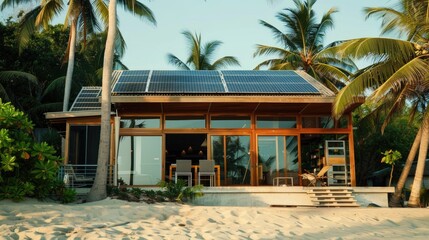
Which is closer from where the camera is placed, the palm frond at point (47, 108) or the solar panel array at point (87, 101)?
the solar panel array at point (87, 101)

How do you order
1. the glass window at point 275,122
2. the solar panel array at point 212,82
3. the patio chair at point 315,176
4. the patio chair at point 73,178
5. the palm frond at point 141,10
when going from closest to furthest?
the patio chair at point 73,178
the patio chair at point 315,176
the solar panel array at point 212,82
the glass window at point 275,122
the palm frond at point 141,10

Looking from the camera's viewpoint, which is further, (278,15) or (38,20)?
(278,15)

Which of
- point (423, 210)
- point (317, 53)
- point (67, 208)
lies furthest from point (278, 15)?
point (67, 208)

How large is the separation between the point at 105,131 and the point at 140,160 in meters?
2.83

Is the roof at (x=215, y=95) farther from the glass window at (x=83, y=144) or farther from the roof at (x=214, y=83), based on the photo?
the glass window at (x=83, y=144)

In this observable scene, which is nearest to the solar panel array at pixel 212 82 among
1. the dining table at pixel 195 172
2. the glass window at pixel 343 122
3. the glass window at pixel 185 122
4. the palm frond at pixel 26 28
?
the glass window at pixel 185 122

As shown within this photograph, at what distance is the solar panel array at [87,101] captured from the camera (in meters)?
16.1

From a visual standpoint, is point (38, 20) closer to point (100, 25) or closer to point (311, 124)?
point (100, 25)

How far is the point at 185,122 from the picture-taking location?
1520 cm

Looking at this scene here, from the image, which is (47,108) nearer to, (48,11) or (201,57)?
(48,11)

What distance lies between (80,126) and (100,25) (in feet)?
26.5

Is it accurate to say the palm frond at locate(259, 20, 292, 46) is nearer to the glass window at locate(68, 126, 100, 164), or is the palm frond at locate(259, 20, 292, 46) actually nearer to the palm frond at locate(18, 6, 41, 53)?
the palm frond at locate(18, 6, 41, 53)

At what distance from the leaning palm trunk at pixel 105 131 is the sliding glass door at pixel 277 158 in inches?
199

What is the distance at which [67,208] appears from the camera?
10.0 m
